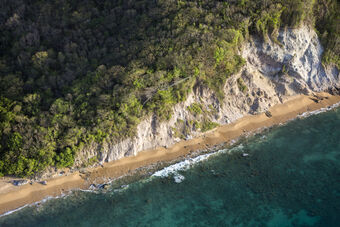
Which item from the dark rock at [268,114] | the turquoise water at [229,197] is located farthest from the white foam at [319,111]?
the turquoise water at [229,197]

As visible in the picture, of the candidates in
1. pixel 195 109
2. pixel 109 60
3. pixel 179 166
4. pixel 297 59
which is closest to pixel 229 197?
pixel 179 166

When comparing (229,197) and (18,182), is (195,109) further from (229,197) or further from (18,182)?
(18,182)

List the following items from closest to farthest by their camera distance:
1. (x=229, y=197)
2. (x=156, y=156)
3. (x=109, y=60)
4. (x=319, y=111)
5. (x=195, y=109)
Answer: (x=229, y=197) < (x=156, y=156) < (x=195, y=109) < (x=109, y=60) < (x=319, y=111)

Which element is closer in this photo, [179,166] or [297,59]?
[179,166]

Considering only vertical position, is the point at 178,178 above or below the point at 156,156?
below

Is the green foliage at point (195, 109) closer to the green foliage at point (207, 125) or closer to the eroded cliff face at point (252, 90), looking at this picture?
the eroded cliff face at point (252, 90)

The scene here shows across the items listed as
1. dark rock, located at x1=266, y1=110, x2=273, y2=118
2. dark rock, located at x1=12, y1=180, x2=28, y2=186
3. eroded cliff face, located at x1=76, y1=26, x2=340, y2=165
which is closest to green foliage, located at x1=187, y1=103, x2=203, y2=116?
eroded cliff face, located at x1=76, y1=26, x2=340, y2=165
